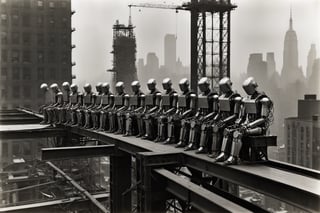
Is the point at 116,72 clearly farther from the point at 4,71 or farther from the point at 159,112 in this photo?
the point at 159,112

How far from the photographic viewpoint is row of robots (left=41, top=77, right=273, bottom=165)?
10141 mm

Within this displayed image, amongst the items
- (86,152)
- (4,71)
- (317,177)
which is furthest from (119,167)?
(4,71)

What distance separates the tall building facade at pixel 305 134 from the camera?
15074 millimetres

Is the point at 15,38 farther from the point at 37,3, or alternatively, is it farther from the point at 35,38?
the point at 37,3

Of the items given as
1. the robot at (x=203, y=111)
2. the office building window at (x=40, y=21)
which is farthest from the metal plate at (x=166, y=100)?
the office building window at (x=40, y=21)

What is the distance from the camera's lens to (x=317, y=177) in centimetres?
866

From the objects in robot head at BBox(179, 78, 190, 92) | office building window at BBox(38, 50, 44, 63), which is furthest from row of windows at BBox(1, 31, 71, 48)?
robot head at BBox(179, 78, 190, 92)

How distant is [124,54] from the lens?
189 ft

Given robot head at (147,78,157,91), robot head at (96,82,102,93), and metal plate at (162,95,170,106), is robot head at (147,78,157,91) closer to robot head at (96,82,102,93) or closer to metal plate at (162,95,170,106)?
metal plate at (162,95,170,106)

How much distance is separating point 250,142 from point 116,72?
49.9 meters

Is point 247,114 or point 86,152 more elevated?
point 247,114

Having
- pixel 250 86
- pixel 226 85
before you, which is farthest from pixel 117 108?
pixel 250 86

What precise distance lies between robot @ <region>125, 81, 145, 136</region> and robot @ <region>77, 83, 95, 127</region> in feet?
13.8

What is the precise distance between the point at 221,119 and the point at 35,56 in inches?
1855
